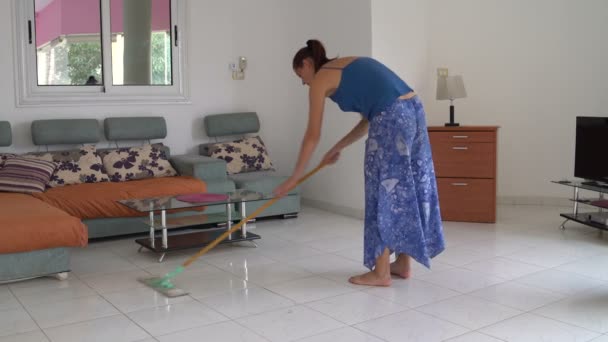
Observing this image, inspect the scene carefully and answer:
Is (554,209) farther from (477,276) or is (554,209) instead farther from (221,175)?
(221,175)

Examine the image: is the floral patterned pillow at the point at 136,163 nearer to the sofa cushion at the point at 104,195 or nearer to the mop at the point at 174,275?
the sofa cushion at the point at 104,195

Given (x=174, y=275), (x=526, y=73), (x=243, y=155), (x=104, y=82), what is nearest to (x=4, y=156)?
(x=104, y=82)

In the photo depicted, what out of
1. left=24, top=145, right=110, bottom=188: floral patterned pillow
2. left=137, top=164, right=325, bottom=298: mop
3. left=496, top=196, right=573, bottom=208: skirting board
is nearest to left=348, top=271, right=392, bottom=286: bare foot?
left=137, top=164, right=325, bottom=298: mop

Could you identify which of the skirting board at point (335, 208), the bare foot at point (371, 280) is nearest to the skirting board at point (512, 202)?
the skirting board at point (335, 208)

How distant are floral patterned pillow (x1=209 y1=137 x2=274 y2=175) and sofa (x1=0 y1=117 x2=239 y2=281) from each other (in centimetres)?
28

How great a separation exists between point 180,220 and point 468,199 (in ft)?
7.85

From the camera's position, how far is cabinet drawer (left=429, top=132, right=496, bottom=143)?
5273mm

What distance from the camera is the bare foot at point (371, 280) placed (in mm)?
3588

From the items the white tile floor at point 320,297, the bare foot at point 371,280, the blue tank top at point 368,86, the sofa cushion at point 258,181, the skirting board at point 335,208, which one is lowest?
the white tile floor at point 320,297

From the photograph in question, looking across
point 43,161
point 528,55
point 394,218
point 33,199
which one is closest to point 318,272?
point 394,218

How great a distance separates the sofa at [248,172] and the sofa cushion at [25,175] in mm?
1478

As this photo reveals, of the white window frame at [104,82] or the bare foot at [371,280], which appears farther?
the white window frame at [104,82]

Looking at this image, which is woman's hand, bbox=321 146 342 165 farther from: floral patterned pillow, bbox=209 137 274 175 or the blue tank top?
floral patterned pillow, bbox=209 137 274 175

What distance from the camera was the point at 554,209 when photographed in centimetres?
Answer: 590
